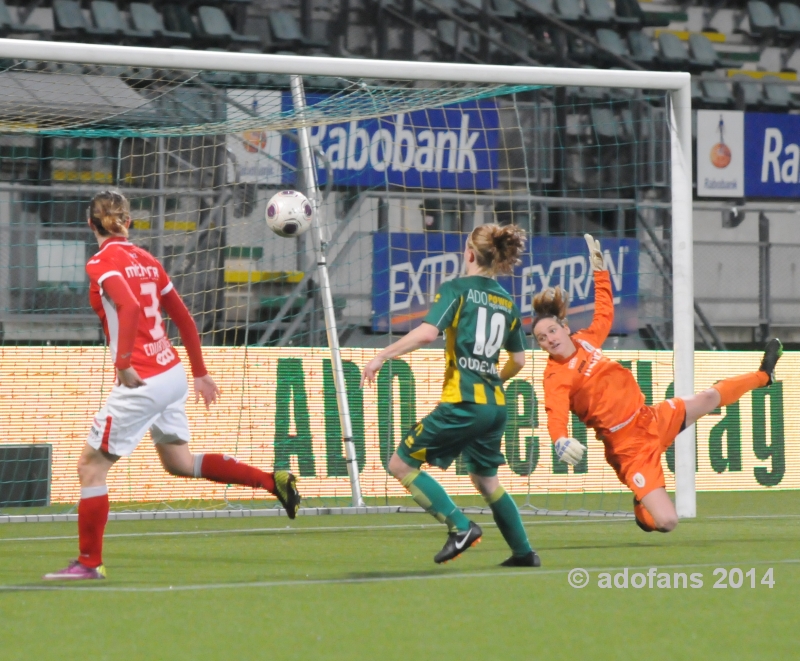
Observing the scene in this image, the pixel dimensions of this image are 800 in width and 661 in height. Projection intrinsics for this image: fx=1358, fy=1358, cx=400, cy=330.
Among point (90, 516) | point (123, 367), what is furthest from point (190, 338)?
point (90, 516)

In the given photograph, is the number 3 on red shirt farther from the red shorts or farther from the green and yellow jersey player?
the red shorts

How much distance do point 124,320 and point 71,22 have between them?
10481 mm

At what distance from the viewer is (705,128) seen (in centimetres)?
1842

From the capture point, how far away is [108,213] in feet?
20.5

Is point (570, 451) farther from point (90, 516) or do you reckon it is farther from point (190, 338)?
point (90, 516)

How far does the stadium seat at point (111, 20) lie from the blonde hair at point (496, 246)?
10164 mm

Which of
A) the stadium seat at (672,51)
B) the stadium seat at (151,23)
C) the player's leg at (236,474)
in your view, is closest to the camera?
the player's leg at (236,474)

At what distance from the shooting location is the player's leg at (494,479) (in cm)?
634

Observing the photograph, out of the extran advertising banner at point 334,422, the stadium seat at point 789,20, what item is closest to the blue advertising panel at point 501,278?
the extran advertising banner at point 334,422

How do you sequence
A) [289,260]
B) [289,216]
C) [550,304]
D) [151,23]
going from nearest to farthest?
[550,304], [289,216], [289,260], [151,23]

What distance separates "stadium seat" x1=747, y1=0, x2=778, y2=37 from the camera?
818 inches

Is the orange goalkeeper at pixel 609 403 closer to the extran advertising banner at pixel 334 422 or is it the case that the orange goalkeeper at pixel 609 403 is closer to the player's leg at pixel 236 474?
the player's leg at pixel 236 474

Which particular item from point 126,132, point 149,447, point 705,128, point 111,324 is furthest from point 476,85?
point 705,128

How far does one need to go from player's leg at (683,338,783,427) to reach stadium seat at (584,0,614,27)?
11.3m
